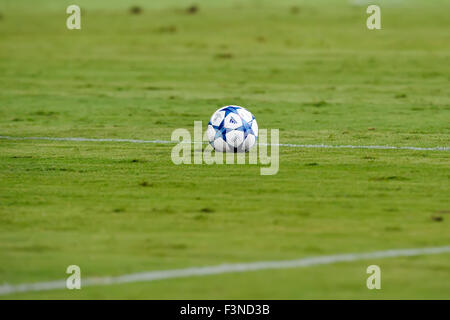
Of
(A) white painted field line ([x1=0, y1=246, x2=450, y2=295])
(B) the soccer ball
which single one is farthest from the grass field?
(B) the soccer ball

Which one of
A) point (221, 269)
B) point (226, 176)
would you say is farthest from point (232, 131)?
point (221, 269)

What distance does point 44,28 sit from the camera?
5075 centimetres

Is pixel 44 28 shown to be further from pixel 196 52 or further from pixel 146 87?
pixel 146 87

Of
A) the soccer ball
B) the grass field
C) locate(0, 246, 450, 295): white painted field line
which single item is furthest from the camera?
the soccer ball

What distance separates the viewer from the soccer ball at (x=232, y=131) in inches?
557

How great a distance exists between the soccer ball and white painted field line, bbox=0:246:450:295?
5739 millimetres

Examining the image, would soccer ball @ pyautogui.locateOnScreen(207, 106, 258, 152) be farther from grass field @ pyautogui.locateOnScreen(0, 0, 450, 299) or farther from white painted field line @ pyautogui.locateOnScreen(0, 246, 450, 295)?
white painted field line @ pyautogui.locateOnScreen(0, 246, 450, 295)

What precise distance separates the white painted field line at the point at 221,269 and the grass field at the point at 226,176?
0.14 m

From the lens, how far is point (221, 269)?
820 centimetres

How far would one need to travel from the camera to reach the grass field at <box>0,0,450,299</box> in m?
8.26

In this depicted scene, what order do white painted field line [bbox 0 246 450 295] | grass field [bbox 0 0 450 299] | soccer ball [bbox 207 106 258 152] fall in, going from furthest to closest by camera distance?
soccer ball [bbox 207 106 258 152]
grass field [bbox 0 0 450 299]
white painted field line [bbox 0 246 450 295]

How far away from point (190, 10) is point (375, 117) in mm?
41523

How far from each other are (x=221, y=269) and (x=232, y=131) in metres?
6.14

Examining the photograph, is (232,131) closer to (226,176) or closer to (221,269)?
(226,176)
